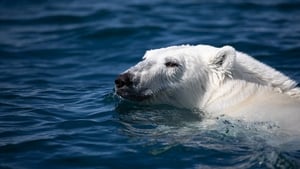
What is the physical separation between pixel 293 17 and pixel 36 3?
7.47m

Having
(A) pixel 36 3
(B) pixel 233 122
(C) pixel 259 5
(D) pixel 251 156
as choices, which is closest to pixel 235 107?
(B) pixel 233 122

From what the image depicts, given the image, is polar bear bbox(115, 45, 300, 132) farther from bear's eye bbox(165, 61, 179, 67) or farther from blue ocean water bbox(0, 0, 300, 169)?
blue ocean water bbox(0, 0, 300, 169)

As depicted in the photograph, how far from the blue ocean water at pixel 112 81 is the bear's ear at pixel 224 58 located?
74cm

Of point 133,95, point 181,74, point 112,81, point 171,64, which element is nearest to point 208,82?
point 181,74

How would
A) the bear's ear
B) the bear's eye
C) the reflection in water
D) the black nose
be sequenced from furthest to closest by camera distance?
the bear's eye → the bear's ear → the black nose → the reflection in water

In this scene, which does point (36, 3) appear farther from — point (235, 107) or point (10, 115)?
point (235, 107)

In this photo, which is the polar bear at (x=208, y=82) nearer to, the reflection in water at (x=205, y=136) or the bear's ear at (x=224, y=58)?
the bear's ear at (x=224, y=58)

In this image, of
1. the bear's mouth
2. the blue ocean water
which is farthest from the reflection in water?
the bear's mouth

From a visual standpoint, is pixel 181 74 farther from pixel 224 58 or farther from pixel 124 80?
pixel 124 80

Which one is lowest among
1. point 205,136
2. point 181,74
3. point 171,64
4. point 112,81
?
point 205,136

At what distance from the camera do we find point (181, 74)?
8180 mm

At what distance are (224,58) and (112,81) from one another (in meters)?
3.33

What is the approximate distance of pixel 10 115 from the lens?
8.62 metres

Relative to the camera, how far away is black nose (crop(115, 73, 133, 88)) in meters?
7.75
